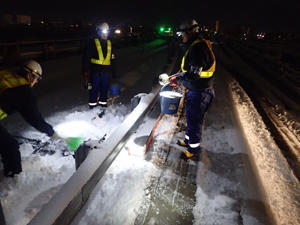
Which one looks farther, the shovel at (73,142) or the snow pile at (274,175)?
the shovel at (73,142)

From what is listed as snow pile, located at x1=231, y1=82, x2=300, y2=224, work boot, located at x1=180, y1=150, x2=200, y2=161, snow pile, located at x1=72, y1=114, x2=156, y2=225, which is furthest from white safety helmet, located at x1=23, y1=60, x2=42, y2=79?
snow pile, located at x1=231, y1=82, x2=300, y2=224

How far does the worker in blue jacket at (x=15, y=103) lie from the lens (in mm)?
2652

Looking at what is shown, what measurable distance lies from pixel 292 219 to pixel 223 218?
2.65ft

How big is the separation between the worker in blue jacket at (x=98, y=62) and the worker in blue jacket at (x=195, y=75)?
2347 millimetres

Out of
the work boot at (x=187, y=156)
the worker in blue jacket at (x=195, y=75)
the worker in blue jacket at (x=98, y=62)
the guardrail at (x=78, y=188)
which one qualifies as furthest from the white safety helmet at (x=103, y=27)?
the work boot at (x=187, y=156)

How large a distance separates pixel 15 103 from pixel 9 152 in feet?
2.22

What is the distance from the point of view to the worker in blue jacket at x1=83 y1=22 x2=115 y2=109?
16.2ft

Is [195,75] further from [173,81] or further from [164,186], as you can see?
[164,186]

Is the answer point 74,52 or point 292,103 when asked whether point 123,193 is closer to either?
point 292,103

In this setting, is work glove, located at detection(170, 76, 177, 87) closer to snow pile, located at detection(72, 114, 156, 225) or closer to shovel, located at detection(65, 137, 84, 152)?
snow pile, located at detection(72, 114, 156, 225)

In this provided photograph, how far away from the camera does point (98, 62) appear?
5070mm

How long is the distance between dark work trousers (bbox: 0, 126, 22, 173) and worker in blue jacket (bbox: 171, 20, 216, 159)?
2420mm

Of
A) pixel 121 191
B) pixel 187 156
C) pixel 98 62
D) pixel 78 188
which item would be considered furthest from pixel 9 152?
pixel 98 62

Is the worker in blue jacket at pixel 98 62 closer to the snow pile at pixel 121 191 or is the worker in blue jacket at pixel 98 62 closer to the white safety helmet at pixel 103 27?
the white safety helmet at pixel 103 27
